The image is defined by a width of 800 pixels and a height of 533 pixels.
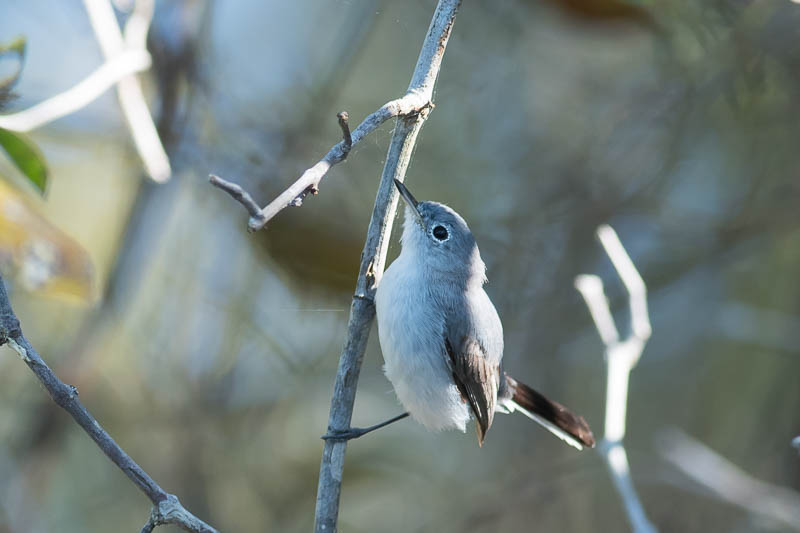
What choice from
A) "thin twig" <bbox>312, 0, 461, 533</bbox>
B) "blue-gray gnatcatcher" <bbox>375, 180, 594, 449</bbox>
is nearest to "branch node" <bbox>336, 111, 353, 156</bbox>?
"thin twig" <bbox>312, 0, 461, 533</bbox>

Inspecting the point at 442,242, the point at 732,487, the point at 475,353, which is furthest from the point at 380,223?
the point at 732,487

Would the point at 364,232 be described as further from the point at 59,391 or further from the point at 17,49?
the point at 59,391

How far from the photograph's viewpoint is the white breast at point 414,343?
206 cm

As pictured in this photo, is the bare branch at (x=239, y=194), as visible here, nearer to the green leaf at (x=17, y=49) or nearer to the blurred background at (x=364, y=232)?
the green leaf at (x=17, y=49)

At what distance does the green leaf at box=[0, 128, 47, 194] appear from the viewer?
1462mm

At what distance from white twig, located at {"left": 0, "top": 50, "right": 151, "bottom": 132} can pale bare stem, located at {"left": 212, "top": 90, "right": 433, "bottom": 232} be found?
759mm

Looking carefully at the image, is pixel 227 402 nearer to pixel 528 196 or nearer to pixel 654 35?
pixel 528 196

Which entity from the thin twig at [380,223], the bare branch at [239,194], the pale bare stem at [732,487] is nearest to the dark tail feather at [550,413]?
the pale bare stem at [732,487]

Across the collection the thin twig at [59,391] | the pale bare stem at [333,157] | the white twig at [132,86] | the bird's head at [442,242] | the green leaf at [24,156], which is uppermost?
the white twig at [132,86]

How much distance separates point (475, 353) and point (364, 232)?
158 centimetres

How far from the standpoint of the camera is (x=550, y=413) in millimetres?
2605

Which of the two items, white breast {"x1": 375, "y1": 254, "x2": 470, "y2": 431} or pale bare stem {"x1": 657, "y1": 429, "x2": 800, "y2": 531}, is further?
pale bare stem {"x1": 657, "y1": 429, "x2": 800, "y2": 531}

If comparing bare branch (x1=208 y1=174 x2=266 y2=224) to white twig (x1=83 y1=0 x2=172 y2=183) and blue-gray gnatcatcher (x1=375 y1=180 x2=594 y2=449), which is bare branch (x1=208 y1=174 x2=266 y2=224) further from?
white twig (x1=83 y1=0 x2=172 y2=183)

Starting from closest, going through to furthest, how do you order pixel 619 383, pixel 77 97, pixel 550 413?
pixel 77 97 → pixel 619 383 → pixel 550 413
